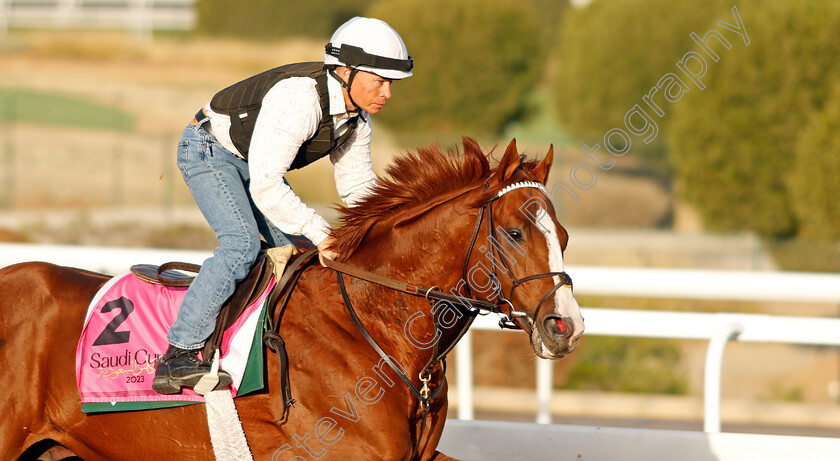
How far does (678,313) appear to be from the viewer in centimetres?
446

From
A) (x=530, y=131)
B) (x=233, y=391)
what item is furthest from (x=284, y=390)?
(x=530, y=131)

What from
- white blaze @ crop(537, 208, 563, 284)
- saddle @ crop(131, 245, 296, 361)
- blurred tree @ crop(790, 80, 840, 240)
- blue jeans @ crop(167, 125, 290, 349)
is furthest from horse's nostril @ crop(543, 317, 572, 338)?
blurred tree @ crop(790, 80, 840, 240)

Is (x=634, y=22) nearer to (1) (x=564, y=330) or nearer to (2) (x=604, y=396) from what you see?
(2) (x=604, y=396)

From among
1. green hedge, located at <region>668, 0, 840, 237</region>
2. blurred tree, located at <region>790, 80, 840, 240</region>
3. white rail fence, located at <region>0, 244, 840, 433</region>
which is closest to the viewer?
white rail fence, located at <region>0, 244, 840, 433</region>

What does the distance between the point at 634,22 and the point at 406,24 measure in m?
6.96

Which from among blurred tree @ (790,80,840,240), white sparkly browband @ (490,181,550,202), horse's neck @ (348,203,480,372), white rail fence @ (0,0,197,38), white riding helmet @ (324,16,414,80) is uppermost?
white rail fence @ (0,0,197,38)

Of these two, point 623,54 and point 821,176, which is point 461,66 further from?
point 821,176

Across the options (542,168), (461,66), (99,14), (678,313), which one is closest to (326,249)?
(542,168)

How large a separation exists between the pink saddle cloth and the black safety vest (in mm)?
534

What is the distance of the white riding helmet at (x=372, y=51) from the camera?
10.4ft

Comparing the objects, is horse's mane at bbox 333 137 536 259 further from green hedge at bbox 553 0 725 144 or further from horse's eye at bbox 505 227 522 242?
green hedge at bbox 553 0 725 144

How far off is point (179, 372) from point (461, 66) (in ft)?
78.2

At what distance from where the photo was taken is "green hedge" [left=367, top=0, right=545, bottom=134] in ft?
85.1

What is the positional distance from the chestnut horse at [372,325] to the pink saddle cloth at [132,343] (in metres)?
0.07
